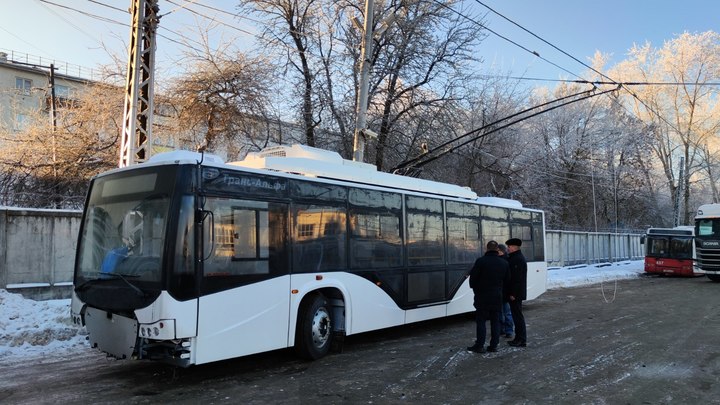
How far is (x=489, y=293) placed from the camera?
8258 mm

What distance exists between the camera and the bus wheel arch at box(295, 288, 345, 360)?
24.8 feet

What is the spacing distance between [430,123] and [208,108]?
333 inches

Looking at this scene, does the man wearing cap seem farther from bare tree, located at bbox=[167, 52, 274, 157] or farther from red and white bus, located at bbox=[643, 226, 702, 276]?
red and white bus, located at bbox=[643, 226, 702, 276]

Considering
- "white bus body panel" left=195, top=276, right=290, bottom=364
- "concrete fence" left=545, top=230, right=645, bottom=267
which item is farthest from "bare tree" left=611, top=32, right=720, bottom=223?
"white bus body panel" left=195, top=276, right=290, bottom=364

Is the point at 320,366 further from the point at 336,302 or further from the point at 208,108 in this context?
the point at 208,108

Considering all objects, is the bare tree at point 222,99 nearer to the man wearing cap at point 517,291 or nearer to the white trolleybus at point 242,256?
the white trolleybus at point 242,256

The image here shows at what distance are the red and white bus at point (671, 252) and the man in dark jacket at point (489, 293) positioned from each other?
2338 cm

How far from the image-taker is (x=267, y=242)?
23.2 feet

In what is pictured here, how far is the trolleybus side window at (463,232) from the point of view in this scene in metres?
11.0

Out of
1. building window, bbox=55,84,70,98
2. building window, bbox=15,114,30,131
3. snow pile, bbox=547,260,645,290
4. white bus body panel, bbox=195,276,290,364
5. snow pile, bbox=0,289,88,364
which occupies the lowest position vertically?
snow pile, bbox=547,260,645,290

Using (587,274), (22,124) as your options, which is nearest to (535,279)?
(587,274)

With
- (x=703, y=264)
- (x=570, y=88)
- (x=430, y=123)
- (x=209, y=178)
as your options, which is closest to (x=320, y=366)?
(x=209, y=178)

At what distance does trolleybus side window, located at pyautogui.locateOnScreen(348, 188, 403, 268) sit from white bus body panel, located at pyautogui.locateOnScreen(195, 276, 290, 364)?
174cm

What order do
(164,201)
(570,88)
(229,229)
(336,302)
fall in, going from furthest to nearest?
(570,88)
(336,302)
(229,229)
(164,201)
